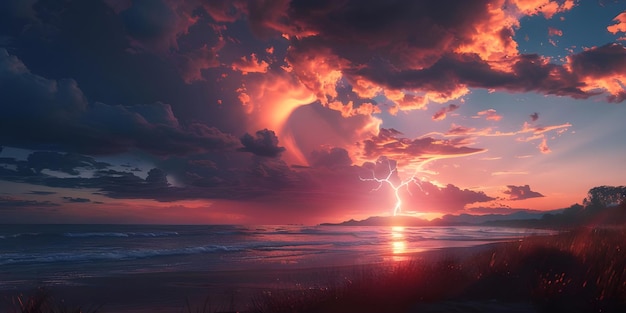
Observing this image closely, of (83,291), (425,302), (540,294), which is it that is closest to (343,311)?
(425,302)

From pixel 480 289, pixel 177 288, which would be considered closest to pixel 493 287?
pixel 480 289

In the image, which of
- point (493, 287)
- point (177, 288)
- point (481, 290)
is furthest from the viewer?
point (177, 288)

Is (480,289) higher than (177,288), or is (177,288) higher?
(480,289)

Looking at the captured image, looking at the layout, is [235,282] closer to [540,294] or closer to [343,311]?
[343,311]

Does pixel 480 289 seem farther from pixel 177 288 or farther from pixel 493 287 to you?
pixel 177 288

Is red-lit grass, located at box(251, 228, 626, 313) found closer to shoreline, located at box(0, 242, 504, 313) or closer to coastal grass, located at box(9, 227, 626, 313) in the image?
coastal grass, located at box(9, 227, 626, 313)

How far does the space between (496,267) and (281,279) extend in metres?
9.76

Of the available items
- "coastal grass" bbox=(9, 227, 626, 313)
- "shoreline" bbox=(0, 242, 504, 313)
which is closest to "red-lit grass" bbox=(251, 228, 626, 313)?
"coastal grass" bbox=(9, 227, 626, 313)

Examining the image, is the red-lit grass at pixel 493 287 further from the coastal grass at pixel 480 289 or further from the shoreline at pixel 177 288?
the shoreline at pixel 177 288

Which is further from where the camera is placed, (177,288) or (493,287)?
(177,288)

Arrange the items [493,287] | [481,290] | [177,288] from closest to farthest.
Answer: [481,290]
[493,287]
[177,288]

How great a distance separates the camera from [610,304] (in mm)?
8680

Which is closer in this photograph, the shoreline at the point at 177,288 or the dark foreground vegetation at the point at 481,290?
the dark foreground vegetation at the point at 481,290

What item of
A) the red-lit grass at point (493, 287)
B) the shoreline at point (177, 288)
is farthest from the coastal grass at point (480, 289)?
the shoreline at point (177, 288)
